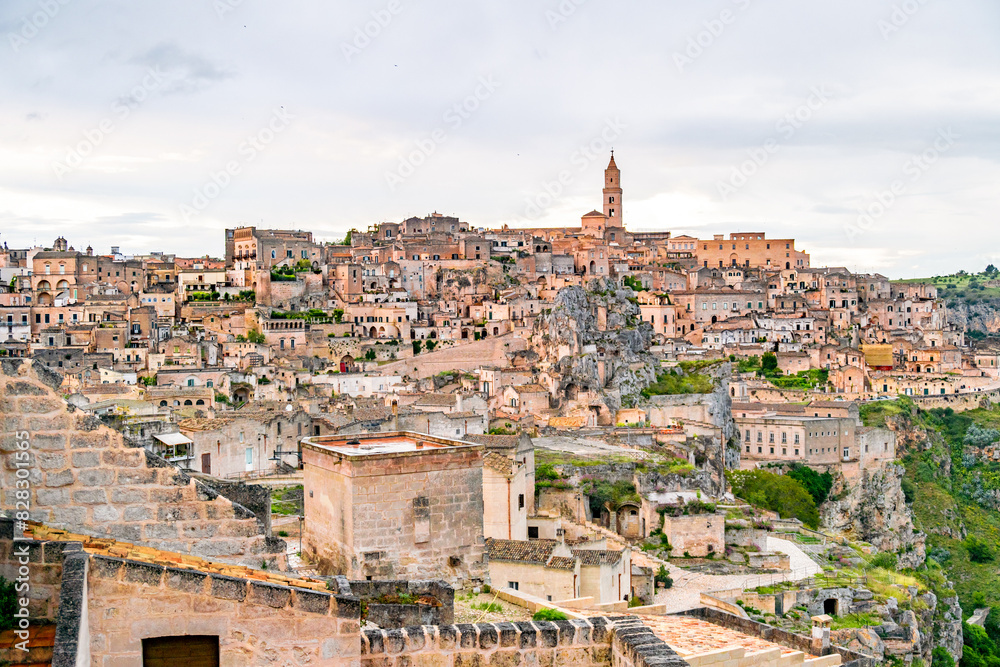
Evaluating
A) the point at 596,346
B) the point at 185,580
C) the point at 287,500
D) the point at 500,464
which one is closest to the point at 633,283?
the point at 596,346

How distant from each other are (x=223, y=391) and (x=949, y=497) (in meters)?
36.6

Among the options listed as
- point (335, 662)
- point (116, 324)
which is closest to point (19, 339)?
point (116, 324)

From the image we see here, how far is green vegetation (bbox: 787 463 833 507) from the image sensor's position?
47969 millimetres

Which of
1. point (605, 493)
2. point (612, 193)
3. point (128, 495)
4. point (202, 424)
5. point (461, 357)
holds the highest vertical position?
point (612, 193)

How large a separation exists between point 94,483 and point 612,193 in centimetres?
9336

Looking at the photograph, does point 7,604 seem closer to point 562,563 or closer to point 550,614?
point 550,614

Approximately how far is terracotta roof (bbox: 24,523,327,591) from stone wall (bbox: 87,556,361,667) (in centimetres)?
13

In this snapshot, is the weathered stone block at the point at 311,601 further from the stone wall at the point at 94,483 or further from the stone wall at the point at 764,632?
the stone wall at the point at 764,632

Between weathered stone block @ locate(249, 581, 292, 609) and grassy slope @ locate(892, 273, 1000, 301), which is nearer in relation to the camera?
weathered stone block @ locate(249, 581, 292, 609)

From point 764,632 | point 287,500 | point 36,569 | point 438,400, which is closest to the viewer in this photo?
point 36,569

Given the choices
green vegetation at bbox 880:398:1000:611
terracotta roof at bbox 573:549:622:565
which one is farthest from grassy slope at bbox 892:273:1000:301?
terracotta roof at bbox 573:549:622:565

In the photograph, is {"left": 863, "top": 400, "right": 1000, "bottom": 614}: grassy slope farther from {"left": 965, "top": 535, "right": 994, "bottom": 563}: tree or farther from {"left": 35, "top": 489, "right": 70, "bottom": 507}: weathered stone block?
{"left": 35, "top": 489, "right": 70, "bottom": 507}: weathered stone block

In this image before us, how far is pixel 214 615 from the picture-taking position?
506cm

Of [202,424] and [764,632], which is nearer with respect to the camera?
[764,632]
